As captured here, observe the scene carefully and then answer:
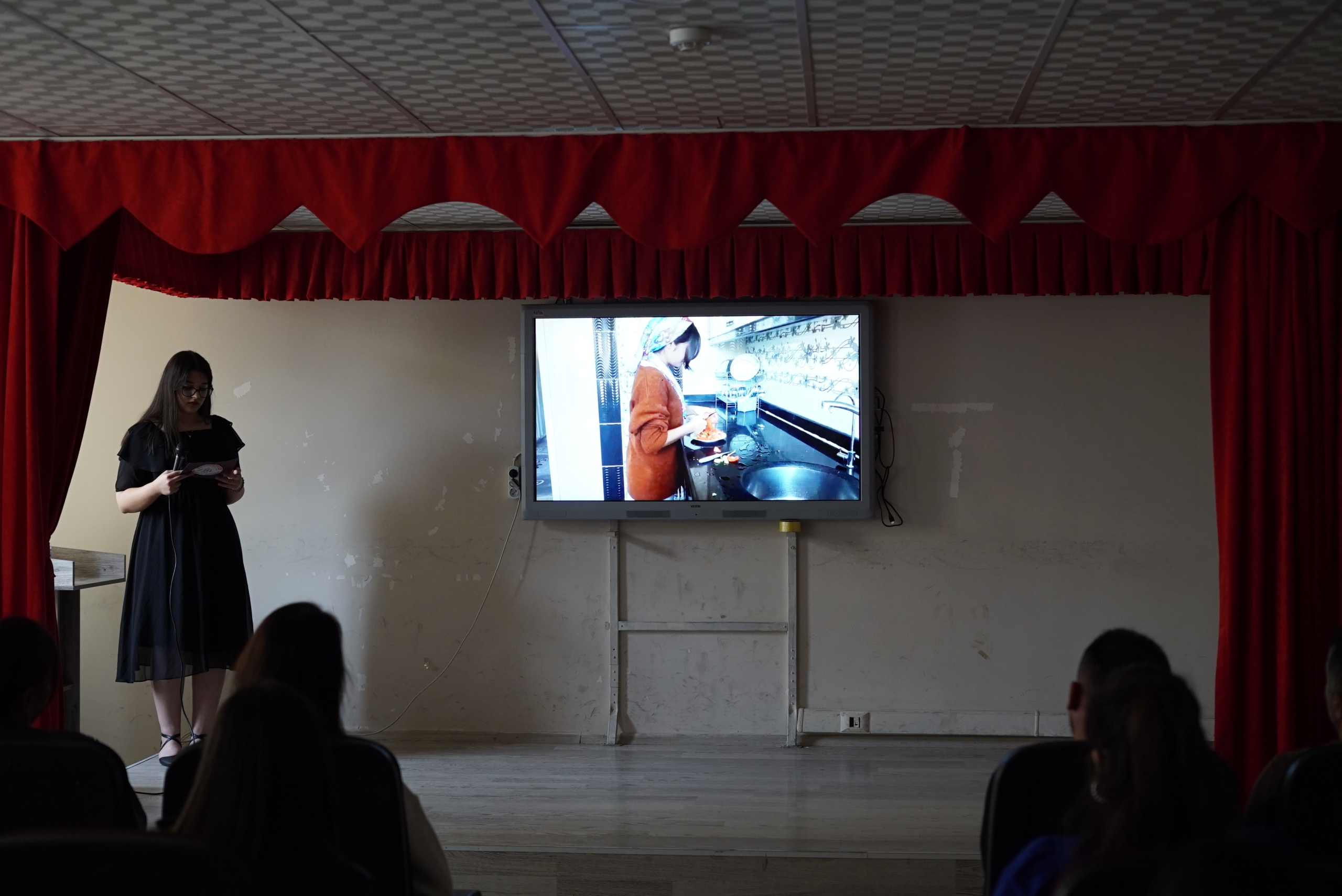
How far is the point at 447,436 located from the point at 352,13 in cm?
280

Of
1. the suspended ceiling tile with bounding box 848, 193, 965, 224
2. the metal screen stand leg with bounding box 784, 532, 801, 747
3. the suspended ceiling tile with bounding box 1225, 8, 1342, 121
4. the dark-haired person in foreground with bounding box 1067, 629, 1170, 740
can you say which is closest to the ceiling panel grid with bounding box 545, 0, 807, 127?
Result: the suspended ceiling tile with bounding box 1225, 8, 1342, 121

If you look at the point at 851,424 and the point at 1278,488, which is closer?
the point at 1278,488

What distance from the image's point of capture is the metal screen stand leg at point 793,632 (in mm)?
4766

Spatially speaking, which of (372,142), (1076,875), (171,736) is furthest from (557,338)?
(1076,875)

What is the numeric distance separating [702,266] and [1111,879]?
3.71 m

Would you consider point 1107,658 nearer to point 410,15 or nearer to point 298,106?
point 410,15

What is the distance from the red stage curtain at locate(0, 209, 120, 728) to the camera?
3094mm

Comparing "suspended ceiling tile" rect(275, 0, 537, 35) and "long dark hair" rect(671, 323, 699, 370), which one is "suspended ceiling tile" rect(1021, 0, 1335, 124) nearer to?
"suspended ceiling tile" rect(275, 0, 537, 35)

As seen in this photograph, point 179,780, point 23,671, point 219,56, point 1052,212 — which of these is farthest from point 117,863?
point 1052,212

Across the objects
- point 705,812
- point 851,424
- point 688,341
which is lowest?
point 705,812

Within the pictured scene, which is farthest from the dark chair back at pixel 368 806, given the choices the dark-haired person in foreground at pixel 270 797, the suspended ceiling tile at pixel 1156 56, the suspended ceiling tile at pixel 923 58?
the suspended ceiling tile at pixel 1156 56

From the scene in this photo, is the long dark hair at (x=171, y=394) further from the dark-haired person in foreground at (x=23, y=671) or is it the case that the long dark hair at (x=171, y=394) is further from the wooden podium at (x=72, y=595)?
the dark-haired person in foreground at (x=23, y=671)

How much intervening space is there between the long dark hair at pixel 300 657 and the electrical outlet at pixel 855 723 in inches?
128

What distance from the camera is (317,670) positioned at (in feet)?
6.11
